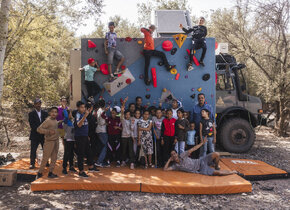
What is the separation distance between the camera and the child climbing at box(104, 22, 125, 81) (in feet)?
22.6

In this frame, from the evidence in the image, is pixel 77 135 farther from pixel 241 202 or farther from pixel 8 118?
pixel 8 118

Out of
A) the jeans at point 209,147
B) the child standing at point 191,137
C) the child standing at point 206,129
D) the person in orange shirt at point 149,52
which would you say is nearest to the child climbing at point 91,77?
the person in orange shirt at point 149,52

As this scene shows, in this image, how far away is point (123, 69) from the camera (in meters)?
7.21

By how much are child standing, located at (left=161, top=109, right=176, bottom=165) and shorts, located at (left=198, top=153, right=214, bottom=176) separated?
0.84 meters

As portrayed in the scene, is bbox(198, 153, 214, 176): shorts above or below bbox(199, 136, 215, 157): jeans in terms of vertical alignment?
below

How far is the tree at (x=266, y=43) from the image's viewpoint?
11.5 m

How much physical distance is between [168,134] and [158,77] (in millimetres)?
1856

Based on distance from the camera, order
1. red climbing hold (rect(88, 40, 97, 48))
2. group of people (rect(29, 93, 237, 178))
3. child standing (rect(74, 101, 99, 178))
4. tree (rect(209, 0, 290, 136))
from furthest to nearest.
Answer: tree (rect(209, 0, 290, 136))
red climbing hold (rect(88, 40, 97, 48))
group of people (rect(29, 93, 237, 178))
child standing (rect(74, 101, 99, 178))

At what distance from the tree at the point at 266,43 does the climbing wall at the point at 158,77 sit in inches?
233

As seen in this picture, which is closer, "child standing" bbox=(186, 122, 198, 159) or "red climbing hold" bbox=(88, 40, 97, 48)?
"child standing" bbox=(186, 122, 198, 159)

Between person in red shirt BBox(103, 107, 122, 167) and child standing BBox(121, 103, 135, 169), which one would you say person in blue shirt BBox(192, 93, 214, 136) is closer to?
child standing BBox(121, 103, 135, 169)

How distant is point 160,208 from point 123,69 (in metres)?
Answer: 4.12

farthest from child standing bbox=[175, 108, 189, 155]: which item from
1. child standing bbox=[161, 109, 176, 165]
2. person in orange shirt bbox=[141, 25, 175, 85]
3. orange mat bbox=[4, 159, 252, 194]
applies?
person in orange shirt bbox=[141, 25, 175, 85]

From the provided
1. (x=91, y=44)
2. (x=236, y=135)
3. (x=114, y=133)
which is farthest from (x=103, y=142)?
(x=236, y=135)
